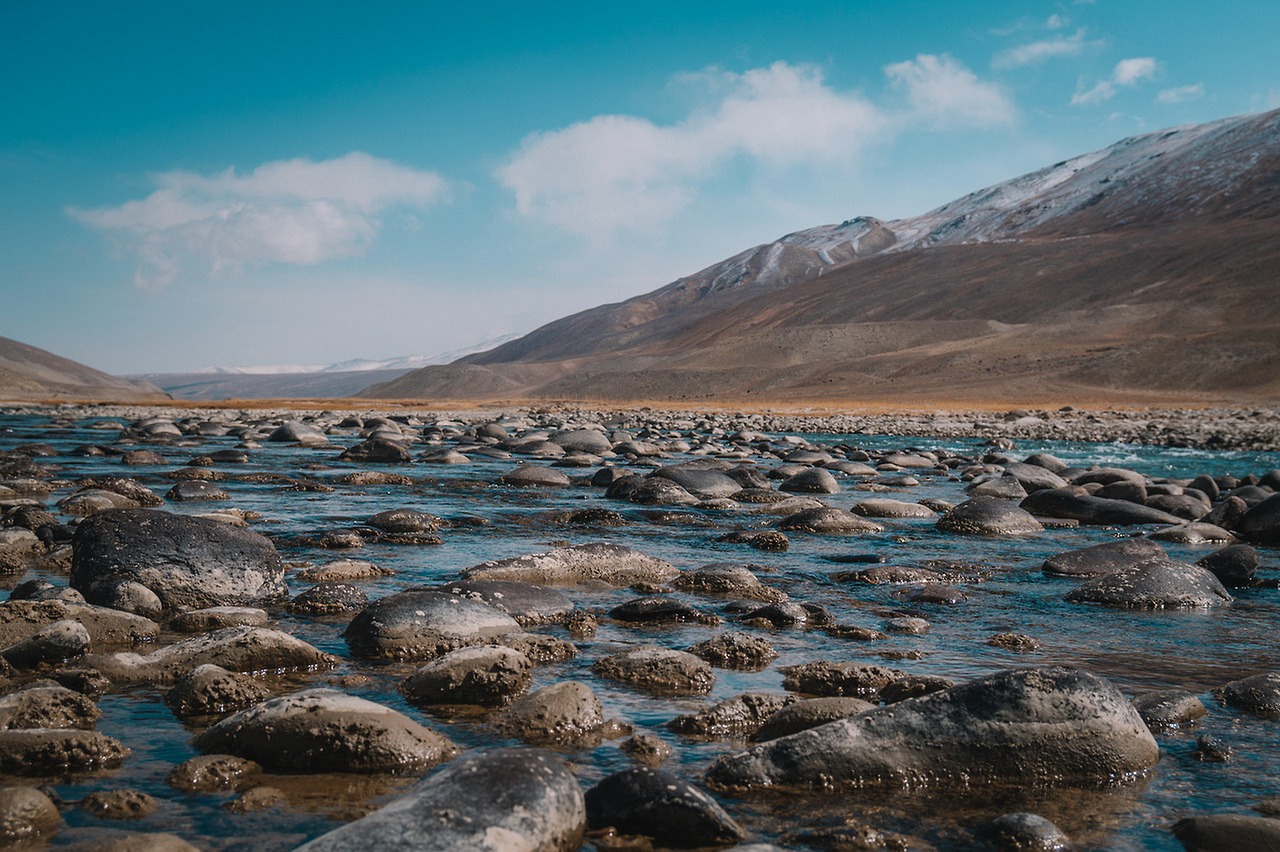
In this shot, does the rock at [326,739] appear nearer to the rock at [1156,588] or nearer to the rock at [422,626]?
the rock at [422,626]

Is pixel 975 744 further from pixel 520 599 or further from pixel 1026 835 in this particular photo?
pixel 520 599

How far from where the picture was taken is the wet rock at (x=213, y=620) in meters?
8.72

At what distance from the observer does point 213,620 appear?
879cm

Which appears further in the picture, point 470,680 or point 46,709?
point 470,680

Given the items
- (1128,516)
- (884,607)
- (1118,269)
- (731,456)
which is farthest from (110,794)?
(1118,269)

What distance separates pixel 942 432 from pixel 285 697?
48.9 meters

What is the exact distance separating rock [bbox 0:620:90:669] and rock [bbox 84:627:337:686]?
0.20 meters

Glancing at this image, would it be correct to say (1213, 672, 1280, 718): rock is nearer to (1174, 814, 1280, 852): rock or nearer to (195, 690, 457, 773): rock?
(1174, 814, 1280, 852): rock

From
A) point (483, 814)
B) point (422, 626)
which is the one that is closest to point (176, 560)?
point (422, 626)

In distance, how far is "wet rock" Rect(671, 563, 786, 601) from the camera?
11.0 m

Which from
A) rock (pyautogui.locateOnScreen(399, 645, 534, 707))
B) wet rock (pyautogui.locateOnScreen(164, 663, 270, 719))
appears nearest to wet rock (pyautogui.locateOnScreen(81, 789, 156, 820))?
wet rock (pyautogui.locateOnScreen(164, 663, 270, 719))

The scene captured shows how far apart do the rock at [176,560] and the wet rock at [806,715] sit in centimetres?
575

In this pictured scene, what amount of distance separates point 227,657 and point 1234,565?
466 inches

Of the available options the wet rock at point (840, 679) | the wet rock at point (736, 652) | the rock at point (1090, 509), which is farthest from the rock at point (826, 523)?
the wet rock at point (840, 679)
